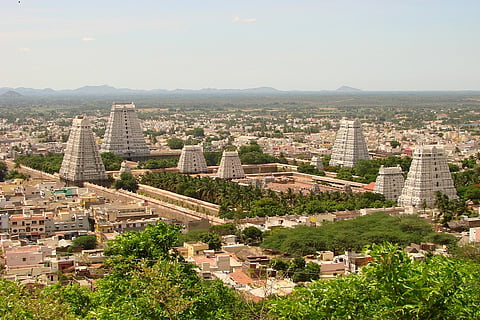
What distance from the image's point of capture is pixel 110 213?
41000mm

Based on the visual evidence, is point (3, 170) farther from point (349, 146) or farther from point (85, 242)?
point (85, 242)

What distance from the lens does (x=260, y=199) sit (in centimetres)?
4666

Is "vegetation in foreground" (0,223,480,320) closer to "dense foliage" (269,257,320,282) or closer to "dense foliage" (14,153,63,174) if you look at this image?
"dense foliage" (269,257,320,282)

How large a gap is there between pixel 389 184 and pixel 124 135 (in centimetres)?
3366

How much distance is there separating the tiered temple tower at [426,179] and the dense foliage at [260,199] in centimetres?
128

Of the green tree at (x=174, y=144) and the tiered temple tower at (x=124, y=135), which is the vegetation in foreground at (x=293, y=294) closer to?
the tiered temple tower at (x=124, y=135)

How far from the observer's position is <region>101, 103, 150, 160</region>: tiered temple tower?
7606 cm

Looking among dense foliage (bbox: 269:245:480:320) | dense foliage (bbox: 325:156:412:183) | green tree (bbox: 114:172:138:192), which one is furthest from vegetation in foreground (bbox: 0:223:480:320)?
dense foliage (bbox: 325:156:412:183)

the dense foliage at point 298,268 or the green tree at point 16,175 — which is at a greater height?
the dense foliage at point 298,268

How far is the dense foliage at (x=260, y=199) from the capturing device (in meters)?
43.1

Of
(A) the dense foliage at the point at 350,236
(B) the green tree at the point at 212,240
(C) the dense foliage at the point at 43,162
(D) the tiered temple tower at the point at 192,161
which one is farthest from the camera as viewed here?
(C) the dense foliage at the point at 43,162

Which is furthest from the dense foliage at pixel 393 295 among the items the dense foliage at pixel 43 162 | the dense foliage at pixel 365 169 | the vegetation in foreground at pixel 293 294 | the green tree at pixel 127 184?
the dense foliage at pixel 43 162

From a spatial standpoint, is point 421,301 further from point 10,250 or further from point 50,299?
point 10,250

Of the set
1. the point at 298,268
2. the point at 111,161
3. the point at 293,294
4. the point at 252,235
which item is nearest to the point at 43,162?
the point at 111,161
